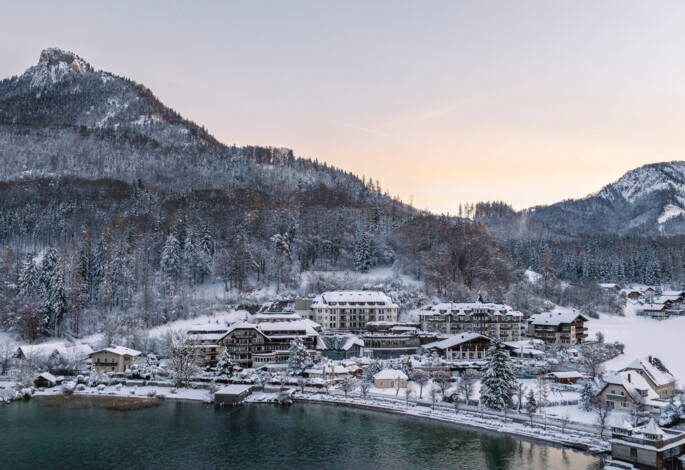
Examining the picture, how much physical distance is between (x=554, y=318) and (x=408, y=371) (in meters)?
30.7

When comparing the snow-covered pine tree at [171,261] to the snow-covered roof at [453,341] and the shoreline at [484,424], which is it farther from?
the snow-covered roof at [453,341]

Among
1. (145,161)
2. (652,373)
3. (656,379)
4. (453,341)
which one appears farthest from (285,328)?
(145,161)

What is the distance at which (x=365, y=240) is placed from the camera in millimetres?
97625

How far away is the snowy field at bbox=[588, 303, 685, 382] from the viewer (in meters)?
64.0

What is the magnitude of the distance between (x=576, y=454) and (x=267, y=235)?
7160cm

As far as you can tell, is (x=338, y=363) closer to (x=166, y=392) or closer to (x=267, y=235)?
(x=166, y=392)

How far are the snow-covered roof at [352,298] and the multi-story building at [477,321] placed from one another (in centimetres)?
642

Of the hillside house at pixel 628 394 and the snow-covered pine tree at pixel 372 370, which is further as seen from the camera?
the snow-covered pine tree at pixel 372 370

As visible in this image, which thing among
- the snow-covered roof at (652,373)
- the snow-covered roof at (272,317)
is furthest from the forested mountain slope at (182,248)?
the snow-covered roof at (652,373)

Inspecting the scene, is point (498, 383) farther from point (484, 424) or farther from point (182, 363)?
point (182, 363)

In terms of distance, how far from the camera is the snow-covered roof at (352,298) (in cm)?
7912

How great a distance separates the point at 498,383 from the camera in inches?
1802

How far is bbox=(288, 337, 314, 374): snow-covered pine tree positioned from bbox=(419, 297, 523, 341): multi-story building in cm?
2397

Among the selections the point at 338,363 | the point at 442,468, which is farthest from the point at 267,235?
the point at 442,468
